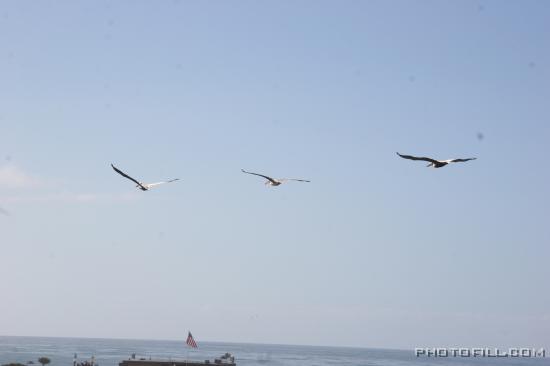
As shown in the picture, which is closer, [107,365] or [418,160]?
[418,160]

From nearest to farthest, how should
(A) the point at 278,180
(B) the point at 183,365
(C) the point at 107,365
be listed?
(A) the point at 278,180, (B) the point at 183,365, (C) the point at 107,365

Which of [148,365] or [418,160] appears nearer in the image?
[418,160]

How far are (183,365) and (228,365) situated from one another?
6276 millimetres

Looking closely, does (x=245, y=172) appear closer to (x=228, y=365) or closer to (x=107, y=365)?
(x=228, y=365)

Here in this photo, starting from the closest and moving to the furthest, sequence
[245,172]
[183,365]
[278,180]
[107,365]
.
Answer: [245,172] → [278,180] → [183,365] → [107,365]

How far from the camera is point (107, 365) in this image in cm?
19988

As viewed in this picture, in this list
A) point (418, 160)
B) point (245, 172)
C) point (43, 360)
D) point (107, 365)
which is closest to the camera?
point (418, 160)

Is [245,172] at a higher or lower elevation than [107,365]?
higher

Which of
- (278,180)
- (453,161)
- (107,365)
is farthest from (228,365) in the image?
(107,365)

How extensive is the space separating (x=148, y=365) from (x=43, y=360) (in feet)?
80.0

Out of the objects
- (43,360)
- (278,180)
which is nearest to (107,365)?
(43,360)

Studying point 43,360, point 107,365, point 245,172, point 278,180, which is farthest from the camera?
point 107,365

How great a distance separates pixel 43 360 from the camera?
357 feet

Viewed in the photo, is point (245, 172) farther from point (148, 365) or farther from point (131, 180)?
point (148, 365)
